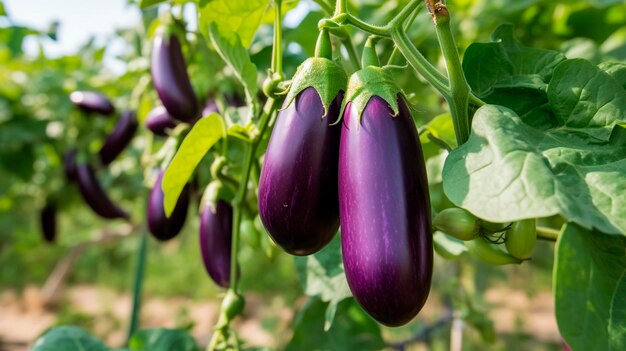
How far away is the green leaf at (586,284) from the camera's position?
0.37 m

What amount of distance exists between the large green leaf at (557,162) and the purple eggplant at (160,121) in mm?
493

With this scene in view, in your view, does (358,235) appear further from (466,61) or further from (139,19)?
(139,19)

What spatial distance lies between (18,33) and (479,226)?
923mm

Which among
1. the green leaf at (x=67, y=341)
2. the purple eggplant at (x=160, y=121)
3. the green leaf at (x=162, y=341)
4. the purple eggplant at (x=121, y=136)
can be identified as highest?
the purple eggplant at (x=160, y=121)

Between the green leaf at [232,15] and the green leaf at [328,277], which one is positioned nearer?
the green leaf at [232,15]

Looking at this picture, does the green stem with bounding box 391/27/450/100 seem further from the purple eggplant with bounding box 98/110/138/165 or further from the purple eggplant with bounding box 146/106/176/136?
the purple eggplant with bounding box 98/110/138/165

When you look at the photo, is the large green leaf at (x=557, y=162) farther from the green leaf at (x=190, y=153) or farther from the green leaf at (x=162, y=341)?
the green leaf at (x=162, y=341)

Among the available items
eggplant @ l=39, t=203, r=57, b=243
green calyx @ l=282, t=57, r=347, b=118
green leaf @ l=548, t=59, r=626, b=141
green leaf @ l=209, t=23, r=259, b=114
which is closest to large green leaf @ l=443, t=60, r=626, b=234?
green leaf @ l=548, t=59, r=626, b=141

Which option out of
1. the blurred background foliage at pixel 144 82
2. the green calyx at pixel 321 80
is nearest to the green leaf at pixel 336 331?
the blurred background foliage at pixel 144 82

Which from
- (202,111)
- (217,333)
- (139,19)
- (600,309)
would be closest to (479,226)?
(600,309)

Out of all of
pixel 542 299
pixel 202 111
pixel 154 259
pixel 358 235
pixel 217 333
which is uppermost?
pixel 358 235

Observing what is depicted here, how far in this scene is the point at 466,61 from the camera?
0.56 m

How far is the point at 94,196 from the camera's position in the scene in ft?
4.31

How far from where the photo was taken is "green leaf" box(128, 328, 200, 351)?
0.81 metres
